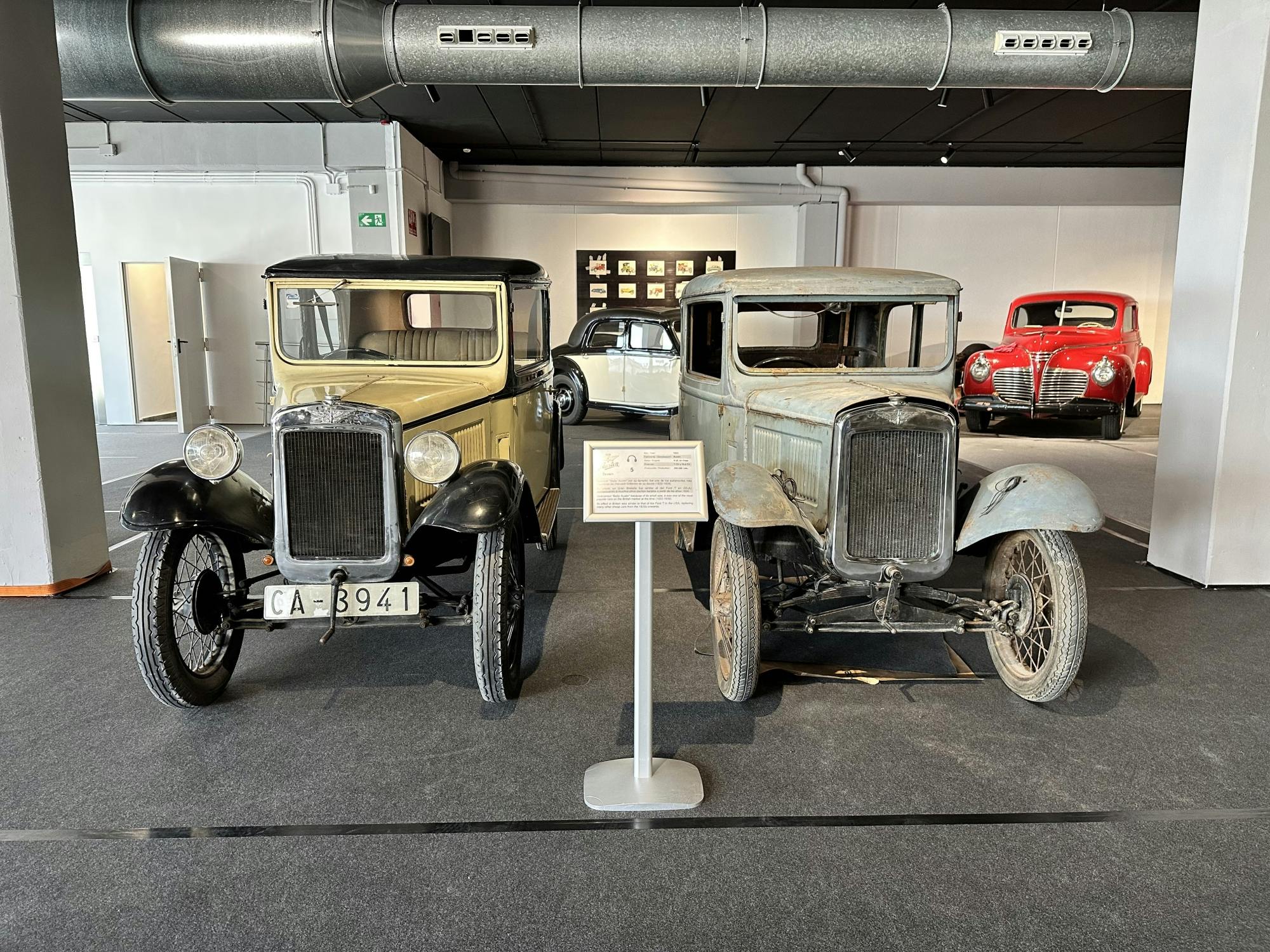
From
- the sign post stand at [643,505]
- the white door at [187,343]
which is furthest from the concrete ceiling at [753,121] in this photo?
the sign post stand at [643,505]

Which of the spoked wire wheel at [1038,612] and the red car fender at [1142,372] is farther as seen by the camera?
the red car fender at [1142,372]

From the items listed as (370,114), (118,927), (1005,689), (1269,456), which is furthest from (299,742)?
(370,114)

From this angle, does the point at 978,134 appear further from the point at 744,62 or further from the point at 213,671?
the point at 213,671

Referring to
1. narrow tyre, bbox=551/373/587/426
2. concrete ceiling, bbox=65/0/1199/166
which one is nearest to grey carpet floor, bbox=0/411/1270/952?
concrete ceiling, bbox=65/0/1199/166

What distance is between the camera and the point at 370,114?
9.67 metres

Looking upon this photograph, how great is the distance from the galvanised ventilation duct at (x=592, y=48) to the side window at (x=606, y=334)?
14.7 ft

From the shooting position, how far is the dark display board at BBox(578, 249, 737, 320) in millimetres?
13062

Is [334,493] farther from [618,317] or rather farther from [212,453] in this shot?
[618,317]

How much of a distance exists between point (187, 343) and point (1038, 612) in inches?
407

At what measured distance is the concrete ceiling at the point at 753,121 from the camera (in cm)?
873

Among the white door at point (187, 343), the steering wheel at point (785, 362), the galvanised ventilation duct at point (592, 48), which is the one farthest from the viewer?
the white door at point (187, 343)

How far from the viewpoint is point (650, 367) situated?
9648 mm

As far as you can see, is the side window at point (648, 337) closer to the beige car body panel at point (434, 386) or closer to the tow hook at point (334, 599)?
the beige car body panel at point (434, 386)

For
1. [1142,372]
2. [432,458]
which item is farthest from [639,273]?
[432,458]
